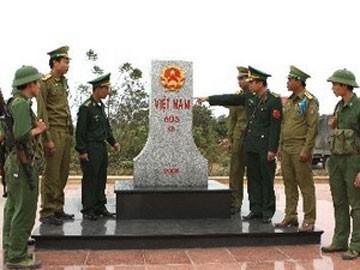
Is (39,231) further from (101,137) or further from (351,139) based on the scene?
(351,139)

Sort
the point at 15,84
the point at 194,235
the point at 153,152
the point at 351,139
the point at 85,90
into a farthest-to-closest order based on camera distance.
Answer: the point at 85,90 → the point at 153,152 → the point at 194,235 → the point at 351,139 → the point at 15,84

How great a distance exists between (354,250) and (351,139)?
39.5 inches

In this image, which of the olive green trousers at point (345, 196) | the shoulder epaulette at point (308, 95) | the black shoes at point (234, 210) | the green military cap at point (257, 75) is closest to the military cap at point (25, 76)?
the green military cap at point (257, 75)

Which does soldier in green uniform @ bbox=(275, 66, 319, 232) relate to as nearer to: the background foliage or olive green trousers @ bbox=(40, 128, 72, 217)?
olive green trousers @ bbox=(40, 128, 72, 217)

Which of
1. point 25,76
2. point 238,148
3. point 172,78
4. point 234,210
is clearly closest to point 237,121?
point 238,148

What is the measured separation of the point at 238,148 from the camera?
6.48 meters

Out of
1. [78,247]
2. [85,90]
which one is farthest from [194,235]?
[85,90]

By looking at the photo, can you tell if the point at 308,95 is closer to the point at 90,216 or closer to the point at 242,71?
the point at 242,71

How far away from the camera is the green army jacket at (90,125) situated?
5914 millimetres

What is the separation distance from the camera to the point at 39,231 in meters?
5.30

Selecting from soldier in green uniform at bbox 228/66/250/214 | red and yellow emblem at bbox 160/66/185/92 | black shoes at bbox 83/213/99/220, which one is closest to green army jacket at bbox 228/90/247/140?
soldier in green uniform at bbox 228/66/250/214

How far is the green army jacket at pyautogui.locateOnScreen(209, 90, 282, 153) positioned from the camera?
5.86 meters

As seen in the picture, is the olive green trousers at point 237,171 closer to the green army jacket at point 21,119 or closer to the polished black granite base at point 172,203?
the polished black granite base at point 172,203

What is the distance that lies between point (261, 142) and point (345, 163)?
3.81ft
